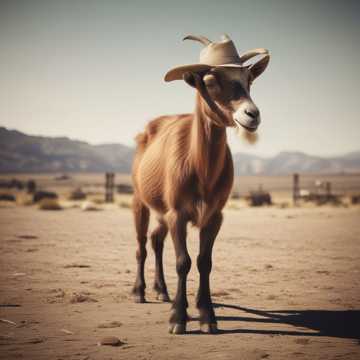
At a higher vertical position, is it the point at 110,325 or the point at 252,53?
the point at 252,53

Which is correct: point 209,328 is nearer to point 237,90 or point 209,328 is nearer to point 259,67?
point 237,90

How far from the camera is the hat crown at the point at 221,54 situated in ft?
16.4

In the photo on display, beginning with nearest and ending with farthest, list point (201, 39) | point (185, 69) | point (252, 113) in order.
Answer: point (252, 113) → point (185, 69) → point (201, 39)

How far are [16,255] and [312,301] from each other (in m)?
6.91

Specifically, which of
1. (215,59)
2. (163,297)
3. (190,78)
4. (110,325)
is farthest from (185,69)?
(163,297)

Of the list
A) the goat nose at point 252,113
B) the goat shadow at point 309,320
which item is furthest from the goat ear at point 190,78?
the goat shadow at point 309,320

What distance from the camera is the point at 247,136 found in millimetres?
4742

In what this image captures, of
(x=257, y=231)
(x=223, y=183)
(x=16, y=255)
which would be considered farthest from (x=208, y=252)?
(x=257, y=231)

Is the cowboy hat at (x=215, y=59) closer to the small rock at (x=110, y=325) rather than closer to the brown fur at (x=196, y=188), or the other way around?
the brown fur at (x=196, y=188)

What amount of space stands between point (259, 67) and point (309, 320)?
10.6ft

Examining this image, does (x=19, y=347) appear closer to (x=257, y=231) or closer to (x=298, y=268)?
(x=298, y=268)

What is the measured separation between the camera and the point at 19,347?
14.2ft

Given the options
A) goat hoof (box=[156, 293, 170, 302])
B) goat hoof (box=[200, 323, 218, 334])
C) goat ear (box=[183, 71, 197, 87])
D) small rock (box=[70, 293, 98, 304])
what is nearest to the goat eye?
goat ear (box=[183, 71, 197, 87])

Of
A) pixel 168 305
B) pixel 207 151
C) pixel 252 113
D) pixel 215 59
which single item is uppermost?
pixel 215 59
